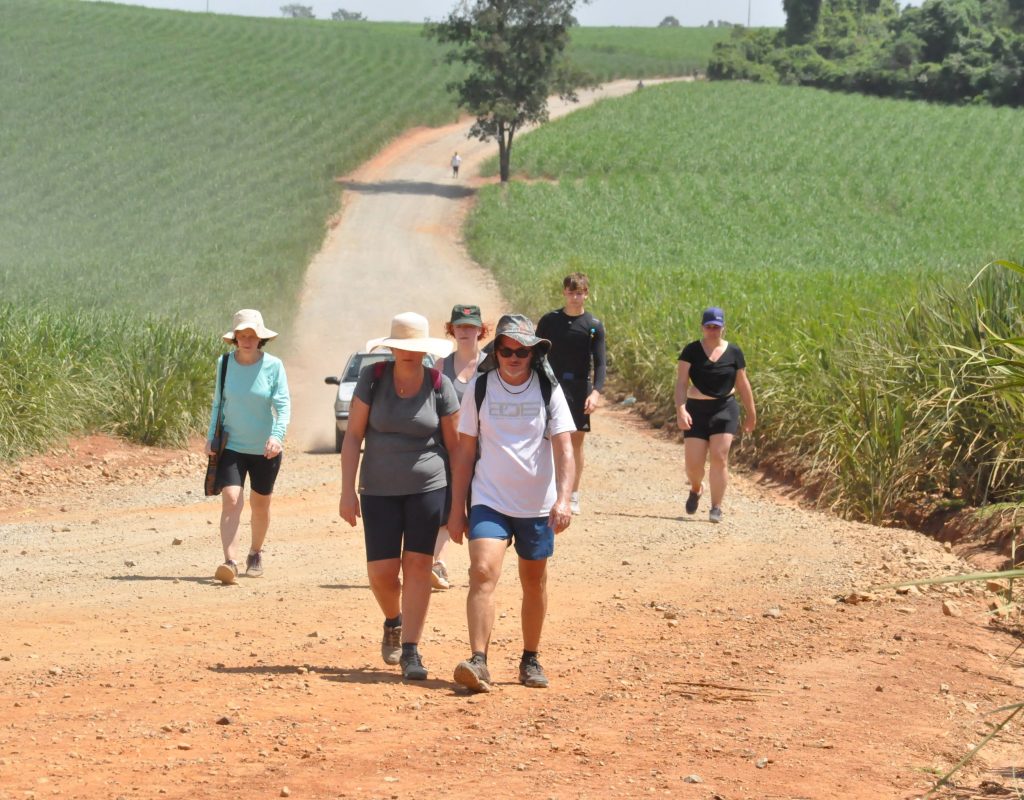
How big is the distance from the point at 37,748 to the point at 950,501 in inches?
347

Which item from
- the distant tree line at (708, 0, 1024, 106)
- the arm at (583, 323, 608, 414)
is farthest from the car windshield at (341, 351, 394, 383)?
the distant tree line at (708, 0, 1024, 106)

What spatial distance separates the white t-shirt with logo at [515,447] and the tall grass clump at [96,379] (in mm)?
9745

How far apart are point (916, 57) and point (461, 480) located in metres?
88.2

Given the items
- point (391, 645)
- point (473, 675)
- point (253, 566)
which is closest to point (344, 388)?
point (253, 566)

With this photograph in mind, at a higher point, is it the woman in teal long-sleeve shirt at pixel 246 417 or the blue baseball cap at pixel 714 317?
the blue baseball cap at pixel 714 317

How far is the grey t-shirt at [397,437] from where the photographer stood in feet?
23.3

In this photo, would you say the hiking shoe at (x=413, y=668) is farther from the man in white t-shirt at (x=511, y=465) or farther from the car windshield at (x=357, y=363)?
the car windshield at (x=357, y=363)

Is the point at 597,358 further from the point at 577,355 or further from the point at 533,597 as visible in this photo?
the point at 533,597

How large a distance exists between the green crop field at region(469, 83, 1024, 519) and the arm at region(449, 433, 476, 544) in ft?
16.9

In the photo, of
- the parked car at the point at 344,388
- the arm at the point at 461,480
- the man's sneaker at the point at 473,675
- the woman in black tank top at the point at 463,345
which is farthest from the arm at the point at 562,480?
the parked car at the point at 344,388

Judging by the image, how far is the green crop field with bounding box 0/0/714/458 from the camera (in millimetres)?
17656

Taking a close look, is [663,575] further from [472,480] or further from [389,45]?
[389,45]

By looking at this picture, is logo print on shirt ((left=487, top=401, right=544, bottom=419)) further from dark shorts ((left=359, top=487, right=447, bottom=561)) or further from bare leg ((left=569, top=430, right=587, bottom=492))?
bare leg ((left=569, top=430, right=587, bottom=492))

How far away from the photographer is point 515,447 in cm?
680
